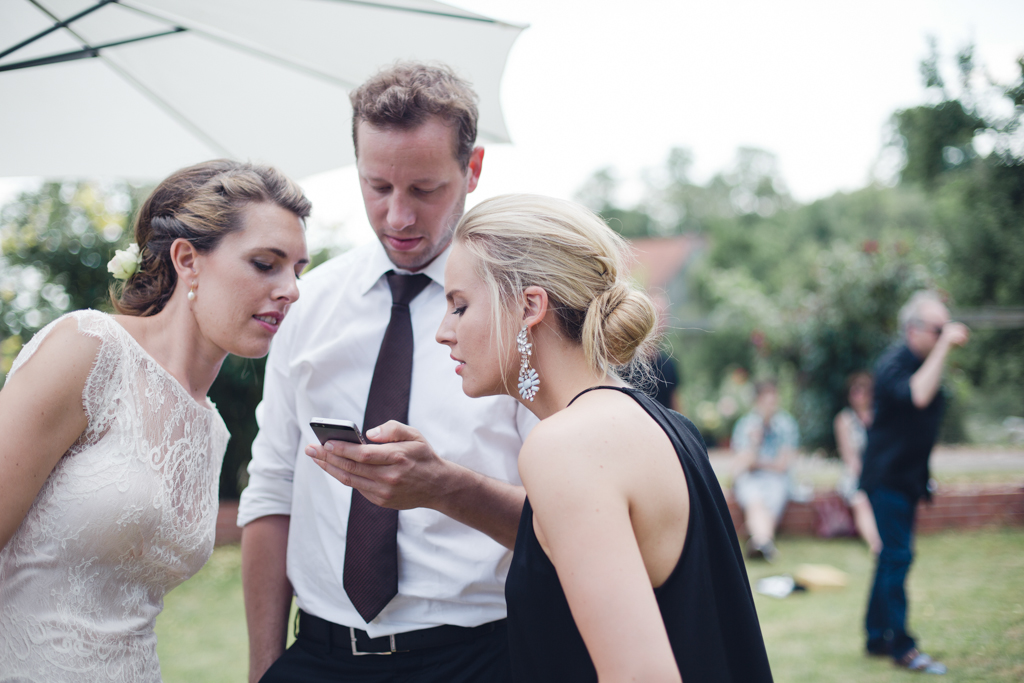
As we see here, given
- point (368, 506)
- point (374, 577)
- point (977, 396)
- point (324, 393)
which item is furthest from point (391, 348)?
point (977, 396)

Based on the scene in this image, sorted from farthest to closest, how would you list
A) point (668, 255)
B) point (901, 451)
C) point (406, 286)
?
point (668, 255) → point (901, 451) → point (406, 286)

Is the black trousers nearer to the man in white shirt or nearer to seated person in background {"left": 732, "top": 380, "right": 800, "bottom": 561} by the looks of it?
the man in white shirt

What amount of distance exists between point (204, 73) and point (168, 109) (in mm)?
233

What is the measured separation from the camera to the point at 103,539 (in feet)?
6.02

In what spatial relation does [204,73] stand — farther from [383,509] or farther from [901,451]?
[901,451]

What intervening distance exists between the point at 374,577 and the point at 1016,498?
371 inches

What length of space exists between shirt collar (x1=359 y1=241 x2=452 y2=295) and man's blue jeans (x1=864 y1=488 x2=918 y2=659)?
441 centimetres

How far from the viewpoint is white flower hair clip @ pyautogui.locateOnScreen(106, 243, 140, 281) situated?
2205mm

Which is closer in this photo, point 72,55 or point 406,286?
point 406,286

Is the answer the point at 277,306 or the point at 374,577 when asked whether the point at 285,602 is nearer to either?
the point at 374,577

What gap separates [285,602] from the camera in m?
2.38

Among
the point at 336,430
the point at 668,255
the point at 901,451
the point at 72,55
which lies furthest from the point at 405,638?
the point at 668,255

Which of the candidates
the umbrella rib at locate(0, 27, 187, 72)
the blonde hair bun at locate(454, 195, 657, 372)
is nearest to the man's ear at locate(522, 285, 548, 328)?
the blonde hair bun at locate(454, 195, 657, 372)

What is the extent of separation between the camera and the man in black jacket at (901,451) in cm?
502
